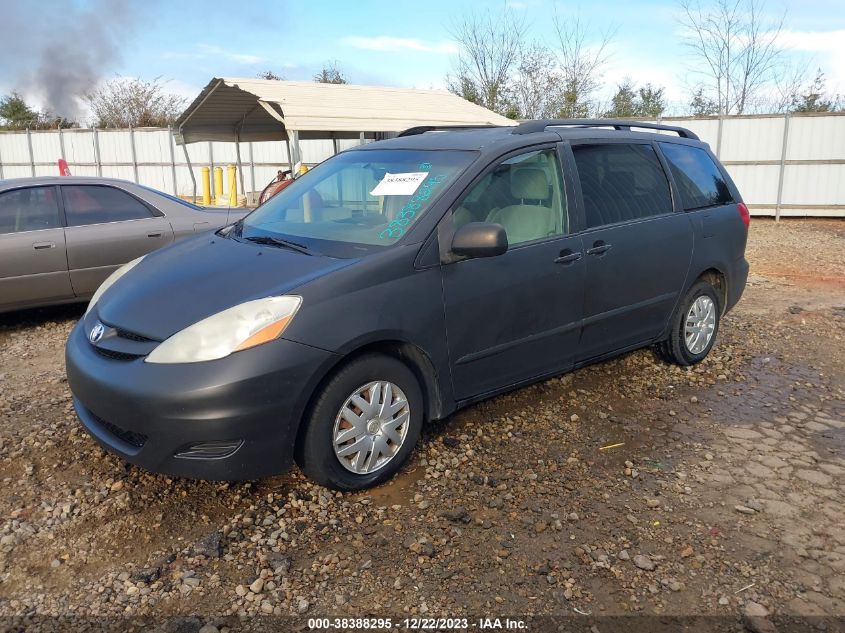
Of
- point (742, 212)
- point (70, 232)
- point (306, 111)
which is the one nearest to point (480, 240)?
point (742, 212)

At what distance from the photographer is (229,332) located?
9.76 ft

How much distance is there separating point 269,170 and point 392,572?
64.8 feet

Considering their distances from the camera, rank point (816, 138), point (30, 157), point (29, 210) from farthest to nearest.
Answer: point (30, 157), point (816, 138), point (29, 210)

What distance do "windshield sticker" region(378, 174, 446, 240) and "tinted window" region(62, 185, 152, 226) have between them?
13.6 ft

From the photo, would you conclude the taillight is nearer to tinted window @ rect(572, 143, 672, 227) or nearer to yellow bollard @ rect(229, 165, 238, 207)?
tinted window @ rect(572, 143, 672, 227)

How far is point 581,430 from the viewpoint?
420 cm

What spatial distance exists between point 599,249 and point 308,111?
9.04m

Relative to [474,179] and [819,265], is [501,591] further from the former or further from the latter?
[819,265]

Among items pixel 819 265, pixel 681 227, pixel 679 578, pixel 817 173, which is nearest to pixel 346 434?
pixel 679 578

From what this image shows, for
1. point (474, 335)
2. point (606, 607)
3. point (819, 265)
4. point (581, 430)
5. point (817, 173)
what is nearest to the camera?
point (606, 607)

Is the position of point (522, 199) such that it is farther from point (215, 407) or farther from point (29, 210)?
point (29, 210)

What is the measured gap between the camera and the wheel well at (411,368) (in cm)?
315

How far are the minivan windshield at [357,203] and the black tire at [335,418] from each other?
59cm

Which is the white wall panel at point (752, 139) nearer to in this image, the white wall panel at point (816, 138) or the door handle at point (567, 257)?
the white wall panel at point (816, 138)
